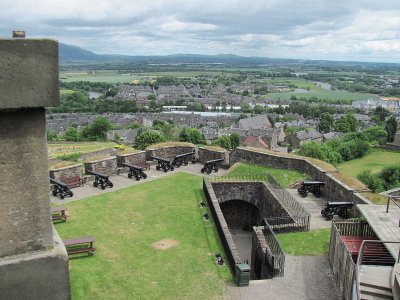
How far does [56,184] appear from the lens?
53.8ft

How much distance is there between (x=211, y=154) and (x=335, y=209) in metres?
8.84

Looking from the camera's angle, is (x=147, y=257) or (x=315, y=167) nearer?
(x=147, y=257)

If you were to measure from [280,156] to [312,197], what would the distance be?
3.55 meters

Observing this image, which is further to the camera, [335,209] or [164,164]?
[164,164]

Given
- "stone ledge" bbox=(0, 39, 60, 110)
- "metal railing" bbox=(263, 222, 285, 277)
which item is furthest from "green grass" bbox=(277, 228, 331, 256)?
"stone ledge" bbox=(0, 39, 60, 110)

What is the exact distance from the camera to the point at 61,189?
16266 millimetres

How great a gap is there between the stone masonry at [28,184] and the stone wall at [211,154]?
59.2ft

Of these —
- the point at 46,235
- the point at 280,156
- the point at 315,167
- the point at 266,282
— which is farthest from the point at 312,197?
the point at 46,235

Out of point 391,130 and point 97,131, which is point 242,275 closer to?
point 391,130

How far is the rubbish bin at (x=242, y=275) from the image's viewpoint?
393 inches

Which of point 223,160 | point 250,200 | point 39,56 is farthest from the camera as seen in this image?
point 223,160

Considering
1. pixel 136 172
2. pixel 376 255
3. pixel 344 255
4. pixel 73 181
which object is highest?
pixel 376 255

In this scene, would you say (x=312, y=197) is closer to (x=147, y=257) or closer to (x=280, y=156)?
(x=280, y=156)

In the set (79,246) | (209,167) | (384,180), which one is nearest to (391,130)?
(384,180)
